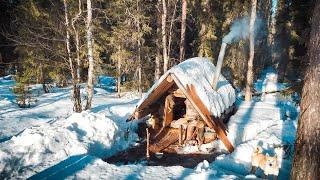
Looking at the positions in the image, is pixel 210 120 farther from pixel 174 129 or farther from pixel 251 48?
pixel 251 48

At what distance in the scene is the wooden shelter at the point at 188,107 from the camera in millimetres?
13109

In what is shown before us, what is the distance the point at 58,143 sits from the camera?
10805mm

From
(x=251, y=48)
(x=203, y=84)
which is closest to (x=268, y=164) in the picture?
(x=203, y=84)

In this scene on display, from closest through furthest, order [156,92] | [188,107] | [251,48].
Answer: [156,92]
[188,107]
[251,48]

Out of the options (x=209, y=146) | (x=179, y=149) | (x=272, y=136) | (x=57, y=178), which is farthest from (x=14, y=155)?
(x=272, y=136)

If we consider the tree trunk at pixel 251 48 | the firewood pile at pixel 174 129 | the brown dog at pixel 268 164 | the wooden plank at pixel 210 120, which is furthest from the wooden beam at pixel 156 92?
the tree trunk at pixel 251 48

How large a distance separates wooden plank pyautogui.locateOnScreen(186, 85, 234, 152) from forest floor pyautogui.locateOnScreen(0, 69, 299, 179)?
0.63 metres

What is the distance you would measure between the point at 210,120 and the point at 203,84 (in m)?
2.13

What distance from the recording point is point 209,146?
1368 centimetres

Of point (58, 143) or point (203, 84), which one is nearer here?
point (58, 143)

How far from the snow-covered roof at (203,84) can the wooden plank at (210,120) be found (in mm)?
196

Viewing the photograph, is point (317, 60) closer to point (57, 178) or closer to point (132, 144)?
point (57, 178)

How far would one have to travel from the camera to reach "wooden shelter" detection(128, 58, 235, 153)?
13109mm

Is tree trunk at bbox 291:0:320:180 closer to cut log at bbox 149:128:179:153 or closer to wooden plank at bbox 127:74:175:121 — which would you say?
cut log at bbox 149:128:179:153
